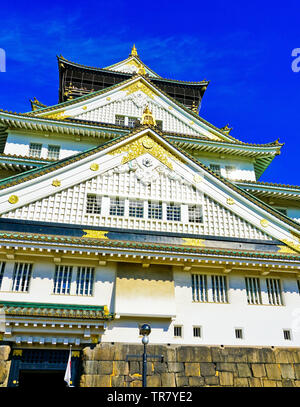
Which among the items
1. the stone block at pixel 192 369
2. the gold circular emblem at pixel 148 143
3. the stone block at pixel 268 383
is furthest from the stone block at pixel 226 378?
the gold circular emblem at pixel 148 143

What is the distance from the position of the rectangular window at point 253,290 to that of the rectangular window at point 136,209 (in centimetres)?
644

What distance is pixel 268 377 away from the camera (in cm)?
1500

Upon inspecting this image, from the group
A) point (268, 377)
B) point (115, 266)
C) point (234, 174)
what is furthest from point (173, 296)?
point (234, 174)

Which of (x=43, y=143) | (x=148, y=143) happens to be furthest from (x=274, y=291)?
(x=43, y=143)

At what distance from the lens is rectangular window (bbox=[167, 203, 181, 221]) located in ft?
59.5

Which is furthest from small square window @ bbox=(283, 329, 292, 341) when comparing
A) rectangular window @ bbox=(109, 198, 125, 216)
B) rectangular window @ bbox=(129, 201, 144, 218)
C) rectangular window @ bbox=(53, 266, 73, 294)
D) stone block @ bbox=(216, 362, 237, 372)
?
rectangular window @ bbox=(53, 266, 73, 294)

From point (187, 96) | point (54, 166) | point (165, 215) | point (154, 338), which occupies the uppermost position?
point (187, 96)

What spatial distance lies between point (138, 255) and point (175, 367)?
504cm

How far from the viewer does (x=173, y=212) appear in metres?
18.2

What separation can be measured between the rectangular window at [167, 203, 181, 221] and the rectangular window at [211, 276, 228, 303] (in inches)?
144

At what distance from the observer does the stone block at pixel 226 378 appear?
1453cm

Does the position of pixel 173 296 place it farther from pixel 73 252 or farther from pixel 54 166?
pixel 54 166

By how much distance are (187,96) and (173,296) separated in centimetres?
2609
